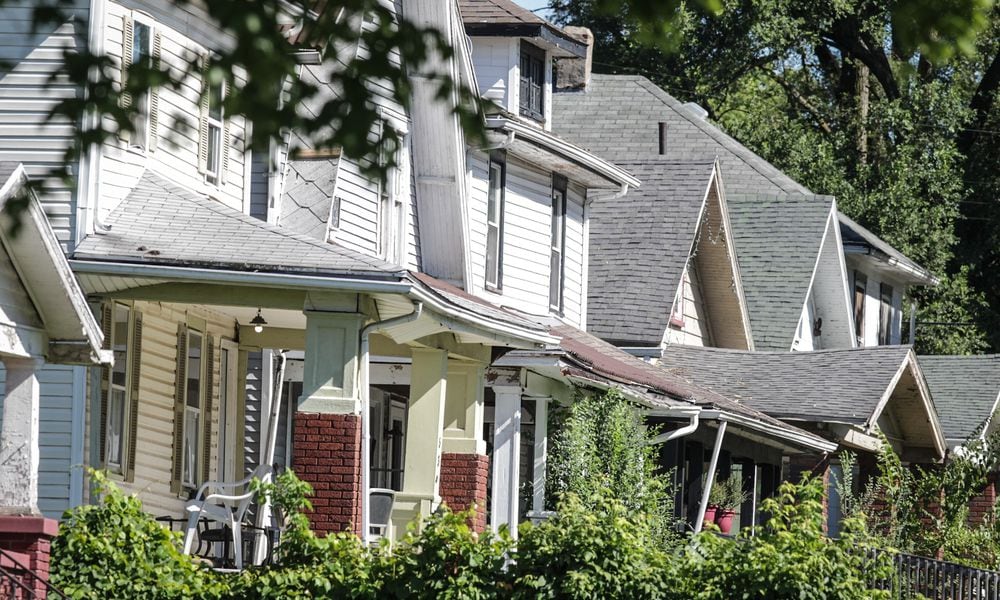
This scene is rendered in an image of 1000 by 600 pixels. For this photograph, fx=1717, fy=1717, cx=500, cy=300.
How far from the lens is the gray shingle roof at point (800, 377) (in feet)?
81.4

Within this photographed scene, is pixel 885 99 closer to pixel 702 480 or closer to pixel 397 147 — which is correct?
pixel 702 480

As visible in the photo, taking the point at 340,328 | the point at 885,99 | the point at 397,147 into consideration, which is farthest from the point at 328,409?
the point at 885,99

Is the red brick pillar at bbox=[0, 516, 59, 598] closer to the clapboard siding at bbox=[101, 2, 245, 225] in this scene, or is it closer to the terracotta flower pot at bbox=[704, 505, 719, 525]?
the clapboard siding at bbox=[101, 2, 245, 225]

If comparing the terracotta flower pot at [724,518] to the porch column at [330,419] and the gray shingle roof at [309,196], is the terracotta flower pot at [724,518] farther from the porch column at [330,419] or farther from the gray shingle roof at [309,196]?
the porch column at [330,419]

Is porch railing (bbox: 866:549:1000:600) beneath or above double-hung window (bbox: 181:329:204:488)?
beneath

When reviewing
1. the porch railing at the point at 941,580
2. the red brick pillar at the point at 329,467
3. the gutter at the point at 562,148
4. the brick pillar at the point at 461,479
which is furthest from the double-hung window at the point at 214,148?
the porch railing at the point at 941,580

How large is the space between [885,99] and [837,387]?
73.2ft

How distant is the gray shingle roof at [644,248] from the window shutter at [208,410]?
31.0ft

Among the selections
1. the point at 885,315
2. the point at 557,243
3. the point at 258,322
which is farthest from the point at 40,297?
the point at 885,315

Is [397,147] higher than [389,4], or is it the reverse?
[389,4]

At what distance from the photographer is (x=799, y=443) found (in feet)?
77.8

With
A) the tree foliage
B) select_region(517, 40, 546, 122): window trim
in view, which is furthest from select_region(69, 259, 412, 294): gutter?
the tree foliage

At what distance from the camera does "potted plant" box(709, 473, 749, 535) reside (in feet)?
81.1

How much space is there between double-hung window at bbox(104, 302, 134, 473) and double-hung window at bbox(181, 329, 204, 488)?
5.03 feet
